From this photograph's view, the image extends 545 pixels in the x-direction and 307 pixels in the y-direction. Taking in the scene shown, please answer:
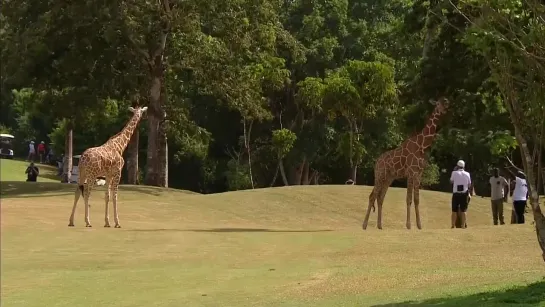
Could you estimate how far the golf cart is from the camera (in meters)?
63.9

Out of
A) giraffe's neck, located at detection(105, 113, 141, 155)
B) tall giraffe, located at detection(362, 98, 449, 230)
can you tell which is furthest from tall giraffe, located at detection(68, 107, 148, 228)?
tall giraffe, located at detection(362, 98, 449, 230)

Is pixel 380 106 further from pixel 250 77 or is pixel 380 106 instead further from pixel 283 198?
pixel 283 198

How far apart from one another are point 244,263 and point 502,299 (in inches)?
243

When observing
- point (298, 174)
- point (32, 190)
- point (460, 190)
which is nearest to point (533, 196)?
point (460, 190)

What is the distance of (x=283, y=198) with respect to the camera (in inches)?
1188

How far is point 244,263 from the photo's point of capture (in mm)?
15734

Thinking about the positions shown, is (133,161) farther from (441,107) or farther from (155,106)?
(441,107)

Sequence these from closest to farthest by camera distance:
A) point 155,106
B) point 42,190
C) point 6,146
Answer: point 42,190 < point 155,106 < point 6,146

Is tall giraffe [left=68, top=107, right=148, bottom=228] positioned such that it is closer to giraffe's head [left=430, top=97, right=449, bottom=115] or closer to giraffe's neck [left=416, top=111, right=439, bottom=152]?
giraffe's neck [left=416, top=111, right=439, bottom=152]

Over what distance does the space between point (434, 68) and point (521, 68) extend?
15.8 meters

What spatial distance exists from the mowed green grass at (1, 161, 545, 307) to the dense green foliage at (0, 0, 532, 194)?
19.4 feet

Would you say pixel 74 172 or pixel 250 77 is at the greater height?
pixel 250 77

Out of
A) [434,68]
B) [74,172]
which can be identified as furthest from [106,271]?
[74,172]

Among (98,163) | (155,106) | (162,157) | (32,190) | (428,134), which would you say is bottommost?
(32,190)
